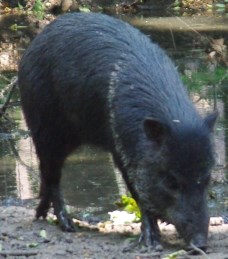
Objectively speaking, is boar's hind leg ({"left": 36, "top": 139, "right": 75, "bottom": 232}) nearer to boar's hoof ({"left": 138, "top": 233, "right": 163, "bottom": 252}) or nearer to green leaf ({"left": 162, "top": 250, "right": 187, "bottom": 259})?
boar's hoof ({"left": 138, "top": 233, "right": 163, "bottom": 252})

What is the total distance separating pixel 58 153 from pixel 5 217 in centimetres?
65

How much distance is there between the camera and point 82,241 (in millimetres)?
5961

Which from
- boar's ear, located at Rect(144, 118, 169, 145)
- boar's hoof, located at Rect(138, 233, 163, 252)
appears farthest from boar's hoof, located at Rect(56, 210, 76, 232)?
boar's ear, located at Rect(144, 118, 169, 145)

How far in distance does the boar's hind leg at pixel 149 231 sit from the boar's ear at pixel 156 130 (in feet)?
1.78

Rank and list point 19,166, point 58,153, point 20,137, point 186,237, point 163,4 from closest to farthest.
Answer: point 186,237 → point 58,153 → point 19,166 → point 20,137 → point 163,4

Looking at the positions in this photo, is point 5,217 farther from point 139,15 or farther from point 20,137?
point 139,15

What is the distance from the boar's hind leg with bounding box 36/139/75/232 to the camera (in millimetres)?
6543

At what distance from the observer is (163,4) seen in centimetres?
2772

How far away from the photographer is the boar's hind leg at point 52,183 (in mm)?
6543

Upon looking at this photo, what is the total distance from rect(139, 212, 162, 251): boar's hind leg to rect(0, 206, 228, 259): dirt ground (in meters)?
0.08

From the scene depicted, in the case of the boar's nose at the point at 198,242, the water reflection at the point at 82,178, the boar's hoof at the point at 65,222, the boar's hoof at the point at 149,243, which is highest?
the boar's nose at the point at 198,242

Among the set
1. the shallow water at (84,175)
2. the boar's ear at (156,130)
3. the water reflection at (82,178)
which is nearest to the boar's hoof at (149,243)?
the boar's ear at (156,130)

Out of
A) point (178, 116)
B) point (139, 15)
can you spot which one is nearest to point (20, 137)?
point (178, 116)

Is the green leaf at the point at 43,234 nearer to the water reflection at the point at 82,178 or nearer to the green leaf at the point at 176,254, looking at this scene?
the green leaf at the point at 176,254
